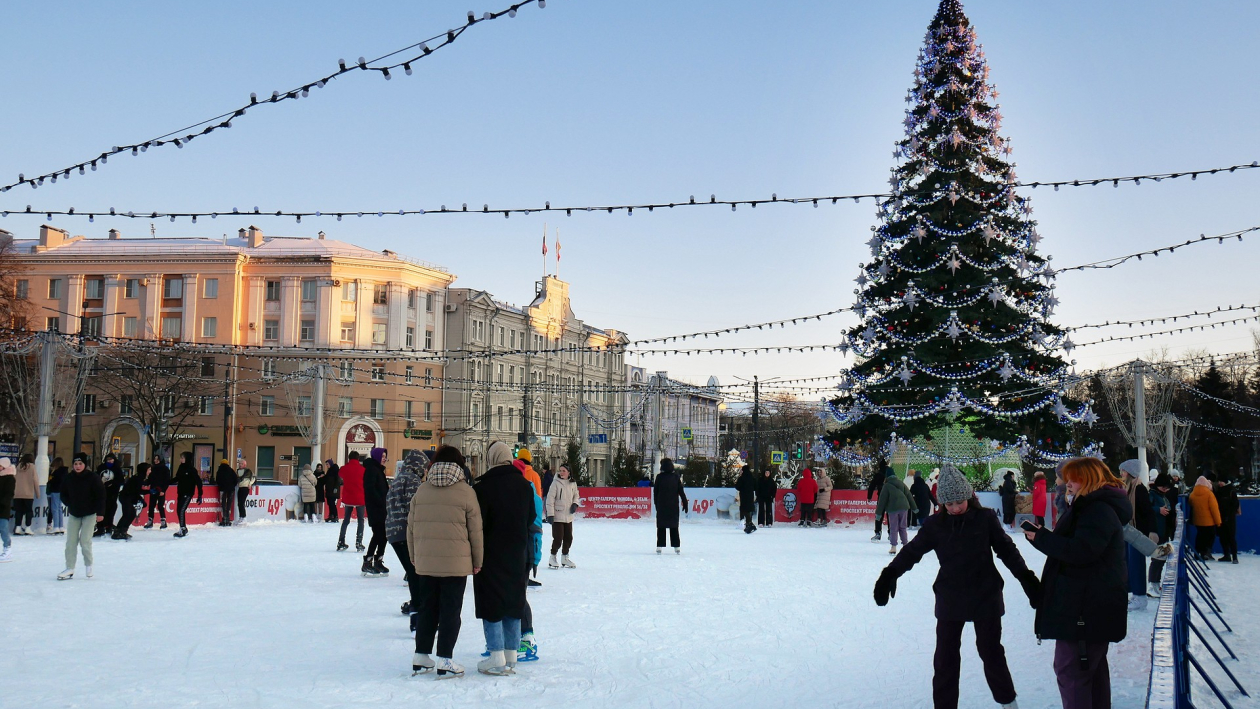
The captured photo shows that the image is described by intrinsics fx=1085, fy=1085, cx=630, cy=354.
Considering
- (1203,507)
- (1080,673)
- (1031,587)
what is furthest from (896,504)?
(1080,673)

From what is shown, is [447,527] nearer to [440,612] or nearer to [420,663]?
[440,612]

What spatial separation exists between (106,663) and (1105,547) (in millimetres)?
6871

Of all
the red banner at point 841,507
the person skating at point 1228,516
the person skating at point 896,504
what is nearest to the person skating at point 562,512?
the person skating at point 896,504

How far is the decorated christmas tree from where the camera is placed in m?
29.2

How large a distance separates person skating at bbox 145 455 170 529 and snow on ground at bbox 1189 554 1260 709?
61.5ft

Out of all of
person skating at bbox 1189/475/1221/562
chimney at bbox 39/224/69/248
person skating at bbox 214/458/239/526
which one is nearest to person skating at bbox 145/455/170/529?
person skating at bbox 214/458/239/526

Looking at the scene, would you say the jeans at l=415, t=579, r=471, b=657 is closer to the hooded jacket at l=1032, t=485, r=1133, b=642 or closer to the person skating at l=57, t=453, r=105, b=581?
the hooded jacket at l=1032, t=485, r=1133, b=642

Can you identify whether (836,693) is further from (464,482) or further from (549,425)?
(549,425)

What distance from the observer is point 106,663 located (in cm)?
799

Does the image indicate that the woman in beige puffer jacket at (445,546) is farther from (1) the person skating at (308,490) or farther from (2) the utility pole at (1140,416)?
(1) the person skating at (308,490)

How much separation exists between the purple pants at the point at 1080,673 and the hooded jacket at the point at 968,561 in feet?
2.12

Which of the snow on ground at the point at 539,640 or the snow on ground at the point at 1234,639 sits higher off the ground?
the snow on ground at the point at 539,640

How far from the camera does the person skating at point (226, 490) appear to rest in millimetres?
25031

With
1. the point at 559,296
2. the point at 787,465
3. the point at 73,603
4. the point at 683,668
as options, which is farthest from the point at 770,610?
the point at 559,296
